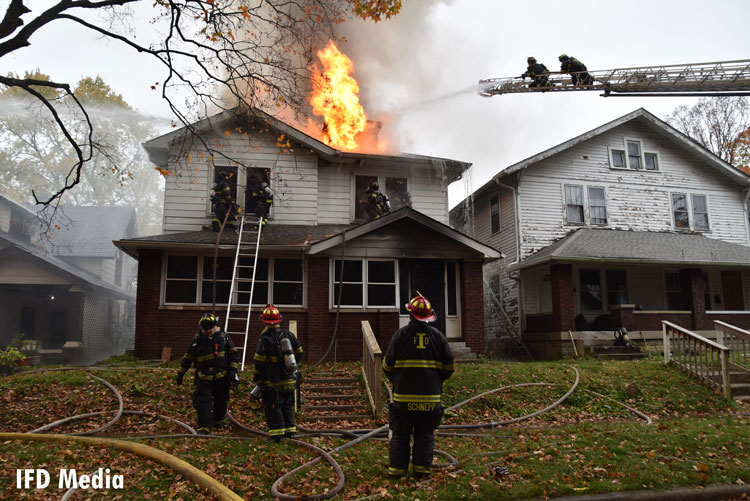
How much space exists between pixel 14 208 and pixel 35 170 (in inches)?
553

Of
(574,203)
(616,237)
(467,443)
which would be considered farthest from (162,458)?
(574,203)

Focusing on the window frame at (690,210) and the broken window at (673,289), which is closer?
the broken window at (673,289)

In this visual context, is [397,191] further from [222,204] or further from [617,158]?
[617,158]

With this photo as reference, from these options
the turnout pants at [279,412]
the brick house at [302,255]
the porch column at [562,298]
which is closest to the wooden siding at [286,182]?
the brick house at [302,255]

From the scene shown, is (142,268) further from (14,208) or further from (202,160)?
(14,208)

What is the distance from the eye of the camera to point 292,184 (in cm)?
1689

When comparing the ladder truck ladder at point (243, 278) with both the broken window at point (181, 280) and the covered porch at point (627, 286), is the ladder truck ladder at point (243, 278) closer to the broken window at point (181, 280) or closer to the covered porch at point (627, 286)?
the broken window at point (181, 280)

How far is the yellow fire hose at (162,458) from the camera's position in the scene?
14.8 ft

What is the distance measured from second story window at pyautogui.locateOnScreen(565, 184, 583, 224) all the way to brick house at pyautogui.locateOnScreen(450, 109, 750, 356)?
0.04 m

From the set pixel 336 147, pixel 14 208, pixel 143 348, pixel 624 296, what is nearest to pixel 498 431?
pixel 143 348

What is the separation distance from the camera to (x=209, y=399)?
26.2 feet

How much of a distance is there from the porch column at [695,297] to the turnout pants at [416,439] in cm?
1573

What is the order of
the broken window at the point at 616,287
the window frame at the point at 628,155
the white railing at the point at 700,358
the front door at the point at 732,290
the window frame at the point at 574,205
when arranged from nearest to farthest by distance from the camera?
the white railing at the point at 700,358
the front door at the point at 732,290
the broken window at the point at 616,287
the window frame at the point at 574,205
the window frame at the point at 628,155

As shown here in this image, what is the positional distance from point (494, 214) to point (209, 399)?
1637 centimetres
